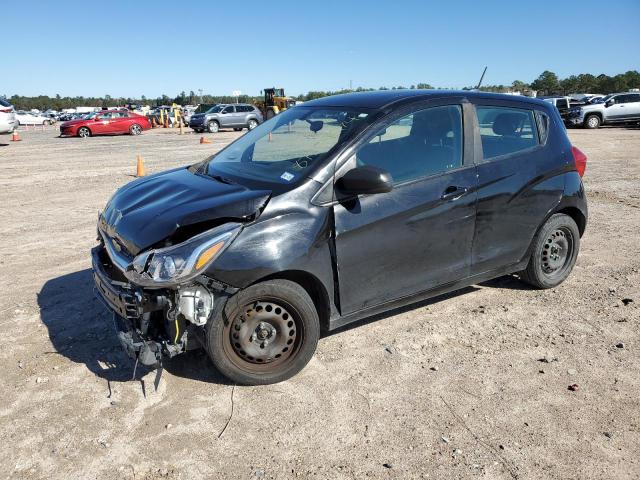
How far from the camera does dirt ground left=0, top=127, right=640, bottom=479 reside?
2715mm

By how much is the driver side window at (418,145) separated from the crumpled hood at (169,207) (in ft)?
2.95

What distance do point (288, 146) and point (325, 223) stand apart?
95 centimetres

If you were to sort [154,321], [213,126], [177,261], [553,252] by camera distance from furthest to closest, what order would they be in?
[213,126] → [553,252] → [154,321] → [177,261]

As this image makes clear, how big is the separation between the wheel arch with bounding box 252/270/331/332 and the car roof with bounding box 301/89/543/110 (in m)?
1.39

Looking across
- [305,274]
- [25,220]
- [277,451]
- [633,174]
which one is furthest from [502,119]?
[633,174]

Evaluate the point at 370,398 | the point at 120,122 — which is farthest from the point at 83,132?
the point at 370,398

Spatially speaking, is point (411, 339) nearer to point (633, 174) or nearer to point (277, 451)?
point (277, 451)

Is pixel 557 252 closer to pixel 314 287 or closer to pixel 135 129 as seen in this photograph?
pixel 314 287

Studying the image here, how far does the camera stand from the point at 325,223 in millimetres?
3389

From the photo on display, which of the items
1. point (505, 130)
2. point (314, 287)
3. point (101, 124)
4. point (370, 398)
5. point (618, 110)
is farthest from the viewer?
point (101, 124)

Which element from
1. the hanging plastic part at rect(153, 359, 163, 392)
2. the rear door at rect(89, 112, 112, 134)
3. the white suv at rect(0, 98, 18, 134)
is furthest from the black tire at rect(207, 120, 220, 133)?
the hanging plastic part at rect(153, 359, 163, 392)

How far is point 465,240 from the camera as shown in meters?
4.07

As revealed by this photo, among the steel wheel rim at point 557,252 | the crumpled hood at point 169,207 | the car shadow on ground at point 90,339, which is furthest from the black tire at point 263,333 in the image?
the steel wheel rim at point 557,252

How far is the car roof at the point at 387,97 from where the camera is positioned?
13.0 feet
